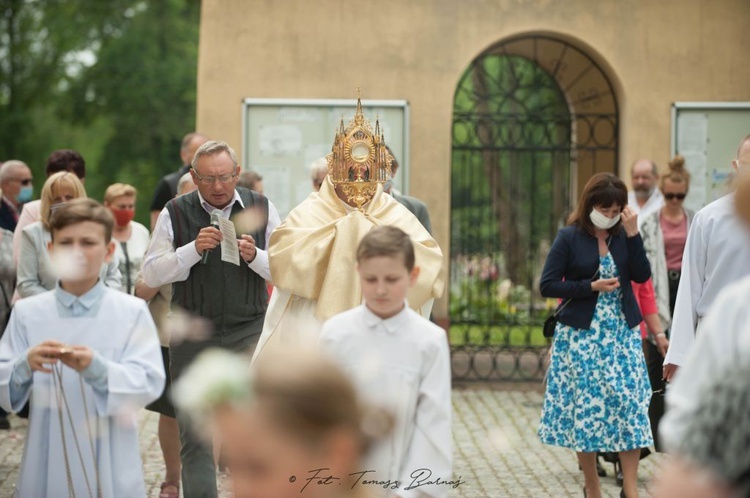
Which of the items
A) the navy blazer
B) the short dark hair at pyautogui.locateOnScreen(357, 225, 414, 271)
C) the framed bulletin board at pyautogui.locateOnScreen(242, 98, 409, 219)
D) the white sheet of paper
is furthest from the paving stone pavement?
the short dark hair at pyautogui.locateOnScreen(357, 225, 414, 271)

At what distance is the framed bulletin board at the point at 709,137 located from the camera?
538 inches

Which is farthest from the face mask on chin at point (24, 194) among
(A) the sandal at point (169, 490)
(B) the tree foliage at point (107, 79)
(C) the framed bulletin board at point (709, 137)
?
(B) the tree foliage at point (107, 79)

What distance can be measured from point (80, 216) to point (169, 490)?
3.80 metres

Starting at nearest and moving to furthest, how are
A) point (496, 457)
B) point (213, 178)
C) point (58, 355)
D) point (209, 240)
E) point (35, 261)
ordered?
1. point (58, 355)
2. point (209, 240)
3. point (213, 178)
4. point (35, 261)
5. point (496, 457)

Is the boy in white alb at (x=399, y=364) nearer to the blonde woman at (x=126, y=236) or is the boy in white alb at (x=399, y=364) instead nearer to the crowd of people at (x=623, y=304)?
the crowd of people at (x=623, y=304)

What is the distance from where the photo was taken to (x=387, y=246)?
4891mm

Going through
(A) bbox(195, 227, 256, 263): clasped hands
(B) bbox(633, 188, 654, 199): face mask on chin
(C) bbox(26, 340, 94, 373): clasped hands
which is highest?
(B) bbox(633, 188, 654, 199): face mask on chin

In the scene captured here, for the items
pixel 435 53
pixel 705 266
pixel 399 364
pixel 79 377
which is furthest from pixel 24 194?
pixel 399 364

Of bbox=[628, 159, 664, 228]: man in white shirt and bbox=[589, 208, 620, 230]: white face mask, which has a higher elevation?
→ bbox=[628, 159, 664, 228]: man in white shirt

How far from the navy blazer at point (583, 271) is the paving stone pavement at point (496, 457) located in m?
1.35

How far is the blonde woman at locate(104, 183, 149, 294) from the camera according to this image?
9703 millimetres

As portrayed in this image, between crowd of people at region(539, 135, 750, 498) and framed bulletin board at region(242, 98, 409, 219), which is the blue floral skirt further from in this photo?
framed bulletin board at region(242, 98, 409, 219)

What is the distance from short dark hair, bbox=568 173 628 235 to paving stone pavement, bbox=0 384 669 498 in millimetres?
1848

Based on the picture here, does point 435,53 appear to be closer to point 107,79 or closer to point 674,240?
point 674,240
